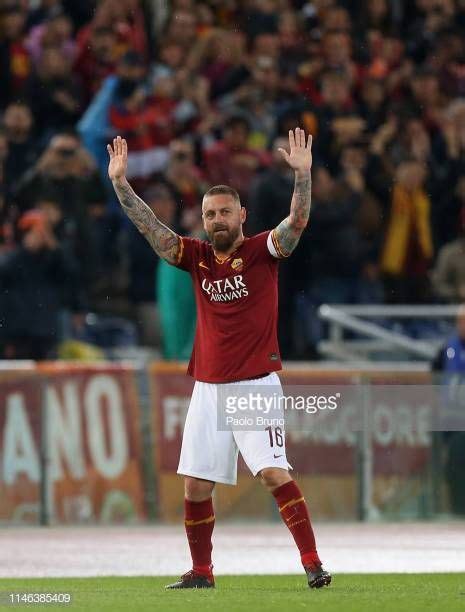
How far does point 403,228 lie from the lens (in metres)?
17.9

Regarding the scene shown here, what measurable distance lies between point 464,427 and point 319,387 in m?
1.35

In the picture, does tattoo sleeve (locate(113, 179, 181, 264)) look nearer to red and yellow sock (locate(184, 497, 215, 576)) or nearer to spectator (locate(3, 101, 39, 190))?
red and yellow sock (locate(184, 497, 215, 576))

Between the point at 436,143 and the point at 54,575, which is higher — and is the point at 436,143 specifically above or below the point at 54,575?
above

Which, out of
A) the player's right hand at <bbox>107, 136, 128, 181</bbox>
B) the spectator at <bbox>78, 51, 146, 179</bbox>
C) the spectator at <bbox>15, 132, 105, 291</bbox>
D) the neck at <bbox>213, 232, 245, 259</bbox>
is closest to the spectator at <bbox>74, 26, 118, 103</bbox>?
the spectator at <bbox>78, 51, 146, 179</bbox>

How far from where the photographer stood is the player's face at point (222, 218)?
9.84 meters

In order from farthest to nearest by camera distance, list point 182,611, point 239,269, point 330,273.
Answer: point 330,273, point 239,269, point 182,611

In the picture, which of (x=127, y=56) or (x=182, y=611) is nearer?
(x=182, y=611)

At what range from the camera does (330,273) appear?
17.2 metres

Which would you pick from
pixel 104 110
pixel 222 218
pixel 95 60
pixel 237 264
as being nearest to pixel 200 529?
pixel 237 264

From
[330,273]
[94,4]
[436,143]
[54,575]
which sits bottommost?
[54,575]

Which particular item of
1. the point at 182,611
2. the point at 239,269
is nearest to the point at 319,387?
the point at 239,269

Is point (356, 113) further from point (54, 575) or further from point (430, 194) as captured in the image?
point (54, 575)

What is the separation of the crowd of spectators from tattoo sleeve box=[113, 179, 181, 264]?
18.3 feet

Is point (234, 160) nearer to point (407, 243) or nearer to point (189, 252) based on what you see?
point (407, 243)
